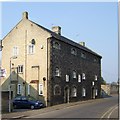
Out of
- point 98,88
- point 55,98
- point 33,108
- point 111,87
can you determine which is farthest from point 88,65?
point 111,87

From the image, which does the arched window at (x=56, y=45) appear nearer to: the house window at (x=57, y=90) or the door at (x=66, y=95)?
the house window at (x=57, y=90)

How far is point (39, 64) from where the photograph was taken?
3538 centimetres

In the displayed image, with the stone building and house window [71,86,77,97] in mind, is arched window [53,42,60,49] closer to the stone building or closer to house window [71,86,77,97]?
the stone building

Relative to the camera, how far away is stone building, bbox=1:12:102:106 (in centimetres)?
3466

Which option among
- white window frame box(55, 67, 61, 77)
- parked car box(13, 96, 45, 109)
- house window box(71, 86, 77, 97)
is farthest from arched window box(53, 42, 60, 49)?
parked car box(13, 96, 45, 109)

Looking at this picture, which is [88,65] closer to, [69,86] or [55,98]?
[69,86]

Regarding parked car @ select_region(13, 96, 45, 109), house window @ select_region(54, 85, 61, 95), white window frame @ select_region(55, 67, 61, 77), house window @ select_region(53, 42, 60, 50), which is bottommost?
parked car @ select_region(13, 96, 45, 109)

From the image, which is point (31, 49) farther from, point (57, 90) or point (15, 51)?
point (57, 90)

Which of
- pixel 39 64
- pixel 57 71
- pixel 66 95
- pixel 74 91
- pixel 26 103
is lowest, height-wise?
pixel 26 103

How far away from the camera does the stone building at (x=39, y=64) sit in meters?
34.7

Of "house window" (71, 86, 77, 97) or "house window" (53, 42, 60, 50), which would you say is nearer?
"house window" (53, 42, 60, 50)

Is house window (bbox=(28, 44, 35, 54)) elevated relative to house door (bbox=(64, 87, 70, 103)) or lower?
elevated

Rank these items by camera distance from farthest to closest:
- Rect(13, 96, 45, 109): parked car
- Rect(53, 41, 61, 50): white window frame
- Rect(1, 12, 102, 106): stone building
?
Rect(53, 41, 61, 50): white window frame
Rect(1, 12, 102, 106): stone building
Rect(13, 96, 45, 109): parked car

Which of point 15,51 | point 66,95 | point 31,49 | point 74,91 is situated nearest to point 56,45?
point 31,49
